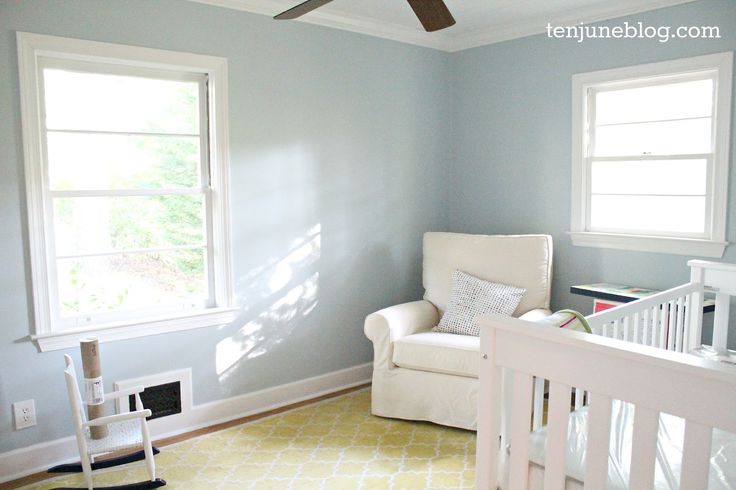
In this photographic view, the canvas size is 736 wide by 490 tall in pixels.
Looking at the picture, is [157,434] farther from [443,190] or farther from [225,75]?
[443,190]

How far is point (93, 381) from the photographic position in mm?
2773

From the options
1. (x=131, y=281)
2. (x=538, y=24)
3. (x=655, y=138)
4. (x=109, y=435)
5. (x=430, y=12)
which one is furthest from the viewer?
(x=538, y=24)

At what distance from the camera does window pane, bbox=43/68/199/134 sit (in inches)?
115

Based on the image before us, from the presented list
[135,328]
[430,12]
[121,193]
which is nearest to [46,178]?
[121,193]

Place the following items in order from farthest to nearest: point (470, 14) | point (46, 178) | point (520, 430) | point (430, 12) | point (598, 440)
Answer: point (470, 14) → point (46, 178) → point (430, 12) → point (520, 430) → point (598, 440)

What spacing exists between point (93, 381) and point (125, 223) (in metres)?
0.82

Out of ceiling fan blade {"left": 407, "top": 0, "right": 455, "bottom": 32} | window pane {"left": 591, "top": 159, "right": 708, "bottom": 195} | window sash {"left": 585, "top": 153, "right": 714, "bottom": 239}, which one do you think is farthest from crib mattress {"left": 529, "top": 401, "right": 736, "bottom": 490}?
window pane {"left": 591, "top": 159, "right": 708, "bottom": 195}

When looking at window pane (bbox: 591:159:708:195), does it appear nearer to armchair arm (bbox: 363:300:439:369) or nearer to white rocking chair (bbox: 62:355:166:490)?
armchair arm (bbox: 363:300:439:369)

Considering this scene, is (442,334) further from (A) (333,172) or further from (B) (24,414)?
(B) (24,414)

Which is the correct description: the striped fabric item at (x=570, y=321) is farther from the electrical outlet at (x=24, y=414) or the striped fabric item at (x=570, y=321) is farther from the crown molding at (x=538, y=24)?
the electrical outlet at (x=24, y=414)

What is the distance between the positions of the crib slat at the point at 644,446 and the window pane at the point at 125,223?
2.55m

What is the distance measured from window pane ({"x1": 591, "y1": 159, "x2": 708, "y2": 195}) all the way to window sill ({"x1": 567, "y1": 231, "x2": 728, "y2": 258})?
27 centimetres

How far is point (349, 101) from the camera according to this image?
3891 millimetres

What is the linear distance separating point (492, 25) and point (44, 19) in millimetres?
2634
